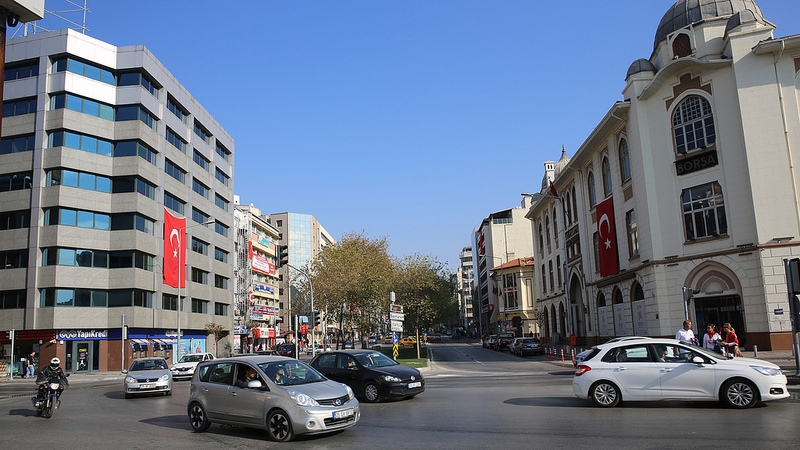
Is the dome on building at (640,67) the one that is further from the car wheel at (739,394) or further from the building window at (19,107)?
the building window at (19,107)

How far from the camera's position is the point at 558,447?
9031 millimetres

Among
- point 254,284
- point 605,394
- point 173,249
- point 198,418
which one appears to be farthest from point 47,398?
point 254,284

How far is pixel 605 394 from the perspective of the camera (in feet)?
43.3

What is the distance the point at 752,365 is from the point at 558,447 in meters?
5.78

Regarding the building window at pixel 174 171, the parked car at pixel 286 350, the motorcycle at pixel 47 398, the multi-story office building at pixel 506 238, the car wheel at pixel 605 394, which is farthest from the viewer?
the multi-story office building at pixel 506 238

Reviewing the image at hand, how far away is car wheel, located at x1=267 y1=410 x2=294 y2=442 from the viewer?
33.8 feet

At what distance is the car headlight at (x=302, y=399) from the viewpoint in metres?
10.3

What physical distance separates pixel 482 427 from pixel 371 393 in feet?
18.3

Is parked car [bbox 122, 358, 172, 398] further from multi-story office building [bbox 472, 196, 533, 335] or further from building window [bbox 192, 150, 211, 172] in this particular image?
multi-story office building [bbox 472, 196, 533, 335]

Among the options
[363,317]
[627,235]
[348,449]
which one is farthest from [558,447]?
[363,317]

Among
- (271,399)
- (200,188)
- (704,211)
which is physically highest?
(200,188)

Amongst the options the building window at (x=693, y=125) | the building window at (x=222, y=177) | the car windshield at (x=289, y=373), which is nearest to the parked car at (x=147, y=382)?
the car windshield at (x=289, y=373)

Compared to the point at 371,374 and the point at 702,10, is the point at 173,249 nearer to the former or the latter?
the point at 371,374

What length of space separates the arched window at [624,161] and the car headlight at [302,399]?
29.7m
